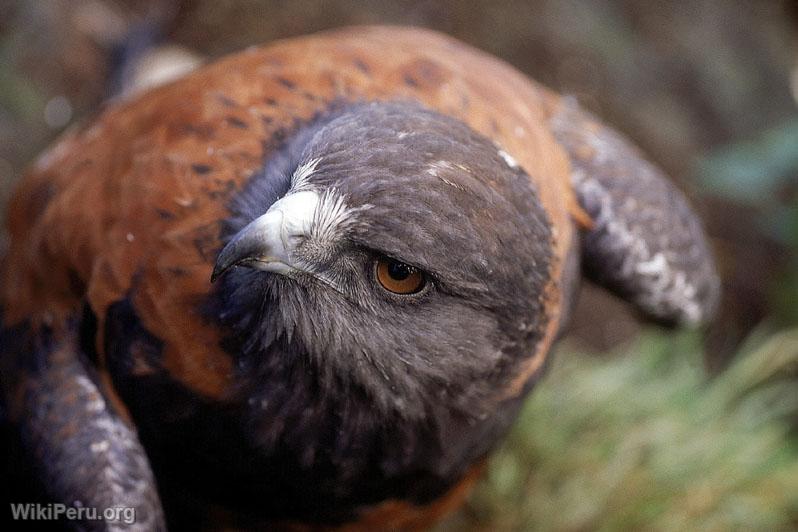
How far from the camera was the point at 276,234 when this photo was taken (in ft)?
7.46

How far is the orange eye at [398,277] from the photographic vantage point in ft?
7.52

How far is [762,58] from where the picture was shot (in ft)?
26.3

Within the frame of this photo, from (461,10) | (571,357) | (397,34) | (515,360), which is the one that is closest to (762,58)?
(461,10)

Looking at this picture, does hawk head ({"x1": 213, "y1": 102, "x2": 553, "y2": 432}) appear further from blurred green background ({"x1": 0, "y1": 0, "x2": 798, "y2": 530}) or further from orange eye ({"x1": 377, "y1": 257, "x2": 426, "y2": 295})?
blurred green background ({"x1": 0, "y1": 0, "x2": 798, "y2": 530})

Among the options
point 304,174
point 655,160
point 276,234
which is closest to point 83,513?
point 276,234

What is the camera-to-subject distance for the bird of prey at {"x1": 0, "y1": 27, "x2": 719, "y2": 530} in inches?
92.7

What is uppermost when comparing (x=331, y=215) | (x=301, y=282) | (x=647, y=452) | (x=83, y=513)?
(x=331, y=215)

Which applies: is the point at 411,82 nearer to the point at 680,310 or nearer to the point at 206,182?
the point at 206,182

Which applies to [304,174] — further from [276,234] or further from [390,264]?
[390,264]

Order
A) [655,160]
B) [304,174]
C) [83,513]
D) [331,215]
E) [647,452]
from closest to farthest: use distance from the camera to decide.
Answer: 1. [331,215]
2. [304,174]
3. [83,513]
4. [647,452]
5. [655,160]

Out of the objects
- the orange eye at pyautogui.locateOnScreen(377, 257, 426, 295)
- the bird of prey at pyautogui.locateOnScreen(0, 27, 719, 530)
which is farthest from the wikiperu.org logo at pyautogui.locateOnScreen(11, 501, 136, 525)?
the orange eye at pyautogui.locateOnScreen(377, 257, 426, 295)

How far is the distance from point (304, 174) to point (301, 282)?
1.00 feet

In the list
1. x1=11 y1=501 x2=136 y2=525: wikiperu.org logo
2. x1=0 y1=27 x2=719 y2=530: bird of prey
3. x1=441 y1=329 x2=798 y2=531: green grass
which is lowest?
x1=441 y1=329 x2=798 y2=531: green grass

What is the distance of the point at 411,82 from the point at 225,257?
123 cm
